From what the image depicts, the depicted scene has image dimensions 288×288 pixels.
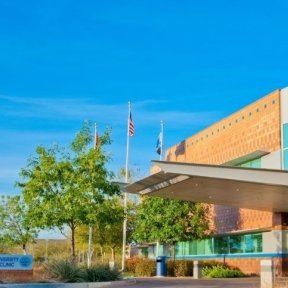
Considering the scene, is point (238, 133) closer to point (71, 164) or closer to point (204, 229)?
point (204, 229)

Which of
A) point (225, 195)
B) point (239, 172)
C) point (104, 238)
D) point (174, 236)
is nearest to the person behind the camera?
point (239, 172)

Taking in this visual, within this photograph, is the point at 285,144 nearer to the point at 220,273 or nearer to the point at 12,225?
the point at 220,273

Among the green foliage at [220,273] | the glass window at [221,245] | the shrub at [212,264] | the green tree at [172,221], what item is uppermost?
the green tree at [172,221]

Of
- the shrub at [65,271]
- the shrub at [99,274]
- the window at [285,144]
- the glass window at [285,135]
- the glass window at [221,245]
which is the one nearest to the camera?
the shrub at [65,271]

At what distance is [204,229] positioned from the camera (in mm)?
43938

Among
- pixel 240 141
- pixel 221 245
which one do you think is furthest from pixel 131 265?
pixel 240 141

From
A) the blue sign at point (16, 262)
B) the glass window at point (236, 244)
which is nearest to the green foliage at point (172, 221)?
the glass window at point (236, 244)

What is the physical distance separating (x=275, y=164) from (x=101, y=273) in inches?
536

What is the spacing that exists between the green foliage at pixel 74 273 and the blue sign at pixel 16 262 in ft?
3.03

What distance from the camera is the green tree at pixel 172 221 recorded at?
4259cm

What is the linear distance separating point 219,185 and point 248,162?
53.1ft

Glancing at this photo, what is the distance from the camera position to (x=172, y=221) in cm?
4297

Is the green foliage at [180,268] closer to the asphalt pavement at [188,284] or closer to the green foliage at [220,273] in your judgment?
the green foliage at [220,273]

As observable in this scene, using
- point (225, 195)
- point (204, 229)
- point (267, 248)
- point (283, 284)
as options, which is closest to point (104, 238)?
point (204, 229)
